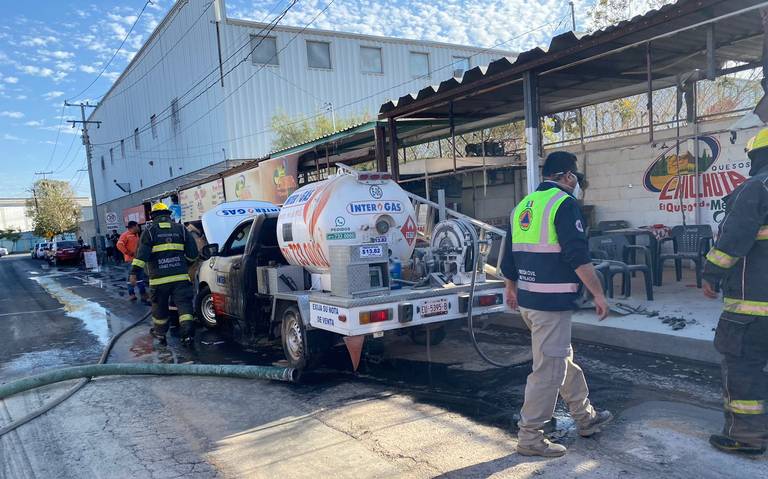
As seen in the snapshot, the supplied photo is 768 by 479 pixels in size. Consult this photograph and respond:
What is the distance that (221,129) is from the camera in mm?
25125

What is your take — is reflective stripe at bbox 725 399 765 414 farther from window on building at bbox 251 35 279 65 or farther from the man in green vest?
window on building at bbox 251 35 279 65

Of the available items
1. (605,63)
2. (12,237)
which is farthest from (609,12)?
(12,237)

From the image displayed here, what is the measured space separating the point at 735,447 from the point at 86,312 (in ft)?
41.3

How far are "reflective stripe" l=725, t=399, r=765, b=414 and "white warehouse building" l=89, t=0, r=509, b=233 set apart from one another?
21.0m

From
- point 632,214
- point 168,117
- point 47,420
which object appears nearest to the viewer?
point 47,420

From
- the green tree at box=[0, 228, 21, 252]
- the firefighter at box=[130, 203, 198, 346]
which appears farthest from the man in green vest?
the green tree at box=[0, 228, 21, 252]

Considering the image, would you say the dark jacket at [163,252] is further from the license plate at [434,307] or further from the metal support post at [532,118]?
the metal support post at [532,118]

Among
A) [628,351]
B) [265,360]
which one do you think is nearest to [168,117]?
[265,360]

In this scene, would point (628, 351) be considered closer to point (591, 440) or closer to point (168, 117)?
point (591, 440)

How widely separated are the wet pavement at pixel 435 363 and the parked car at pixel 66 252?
25.7 metres

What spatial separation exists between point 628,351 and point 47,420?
19.6 feet

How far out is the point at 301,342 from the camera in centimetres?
593

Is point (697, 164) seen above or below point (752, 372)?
above

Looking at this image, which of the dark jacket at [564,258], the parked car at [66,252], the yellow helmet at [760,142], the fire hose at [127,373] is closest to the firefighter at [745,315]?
the yellow helmet at [760,142]
